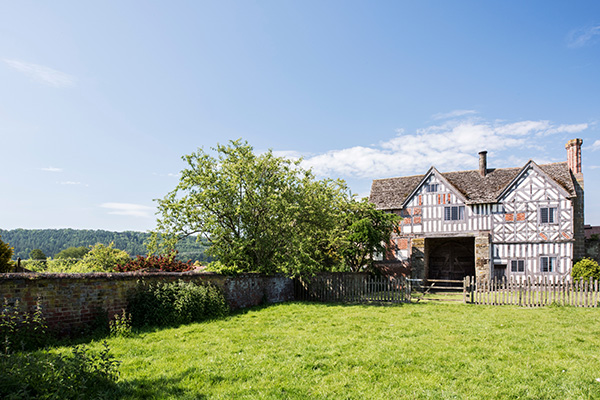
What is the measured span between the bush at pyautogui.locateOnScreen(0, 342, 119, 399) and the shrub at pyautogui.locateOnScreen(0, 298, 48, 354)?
10.9 feet

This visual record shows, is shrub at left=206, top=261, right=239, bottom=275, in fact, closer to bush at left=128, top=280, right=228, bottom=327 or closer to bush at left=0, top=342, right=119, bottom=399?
bush at left=128, top=280, right=228, bottom=327

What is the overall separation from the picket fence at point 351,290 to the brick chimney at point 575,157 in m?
21.4

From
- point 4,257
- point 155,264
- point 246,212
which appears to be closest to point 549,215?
point 246,212

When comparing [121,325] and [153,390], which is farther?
[121,325]

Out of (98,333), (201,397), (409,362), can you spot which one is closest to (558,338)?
(409,362)

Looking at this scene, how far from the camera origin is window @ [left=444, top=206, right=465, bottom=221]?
30.6 meters

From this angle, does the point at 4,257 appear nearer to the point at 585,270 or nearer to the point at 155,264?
the point at 155,264

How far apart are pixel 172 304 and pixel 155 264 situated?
5177 millimetres

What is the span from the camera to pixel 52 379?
15.8 ft

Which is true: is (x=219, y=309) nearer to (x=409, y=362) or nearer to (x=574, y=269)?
(x=409, y=362)

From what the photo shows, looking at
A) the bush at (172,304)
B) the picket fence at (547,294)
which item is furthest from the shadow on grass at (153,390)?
the picket fence at (547,294)

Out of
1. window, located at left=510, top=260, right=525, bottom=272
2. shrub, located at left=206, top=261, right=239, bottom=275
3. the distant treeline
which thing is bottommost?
the distant treeline

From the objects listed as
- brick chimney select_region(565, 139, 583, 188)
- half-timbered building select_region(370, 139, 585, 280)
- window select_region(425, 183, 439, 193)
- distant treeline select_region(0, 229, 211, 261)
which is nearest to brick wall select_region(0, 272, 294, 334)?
half-timbered building select_region(370, 139, 585, 280)

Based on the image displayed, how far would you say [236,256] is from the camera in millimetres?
16859
